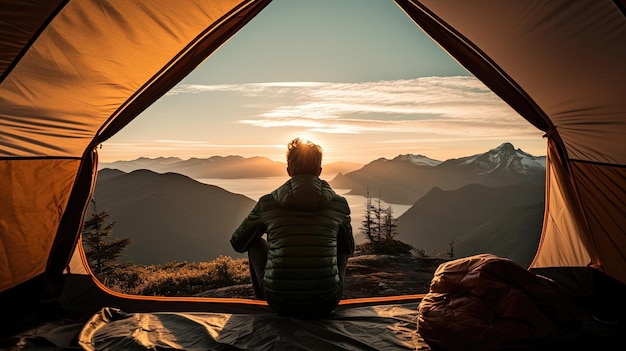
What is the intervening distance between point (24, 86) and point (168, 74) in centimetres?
112

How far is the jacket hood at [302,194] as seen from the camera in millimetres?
2809

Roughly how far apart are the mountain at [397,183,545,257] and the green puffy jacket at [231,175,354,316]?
5089 centimetres

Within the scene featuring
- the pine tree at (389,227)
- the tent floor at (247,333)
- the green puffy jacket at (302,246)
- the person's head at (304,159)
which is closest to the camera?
the tent floor at (247,333)

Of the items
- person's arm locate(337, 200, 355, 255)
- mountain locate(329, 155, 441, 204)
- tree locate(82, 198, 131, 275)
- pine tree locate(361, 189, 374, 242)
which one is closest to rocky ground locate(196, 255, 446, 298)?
person's arm locate(337, 200, 355, 255)

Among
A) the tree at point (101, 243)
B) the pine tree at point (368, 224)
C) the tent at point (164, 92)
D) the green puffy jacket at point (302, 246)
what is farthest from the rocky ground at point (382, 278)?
the tree at point (101, 243)

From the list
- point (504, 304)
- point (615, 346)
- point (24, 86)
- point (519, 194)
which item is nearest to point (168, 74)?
point (24, 86)

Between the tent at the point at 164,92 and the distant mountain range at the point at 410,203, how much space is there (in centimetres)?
2213

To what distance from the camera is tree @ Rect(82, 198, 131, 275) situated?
525 inches

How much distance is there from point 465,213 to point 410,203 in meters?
23.9

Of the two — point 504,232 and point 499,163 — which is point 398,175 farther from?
point 499,163

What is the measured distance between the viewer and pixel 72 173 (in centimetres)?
365

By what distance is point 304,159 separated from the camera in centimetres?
293

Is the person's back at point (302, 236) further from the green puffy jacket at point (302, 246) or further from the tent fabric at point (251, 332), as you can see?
the tent fabric at point (251, 332)

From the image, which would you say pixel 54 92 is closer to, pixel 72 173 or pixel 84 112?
pixel 84 112
